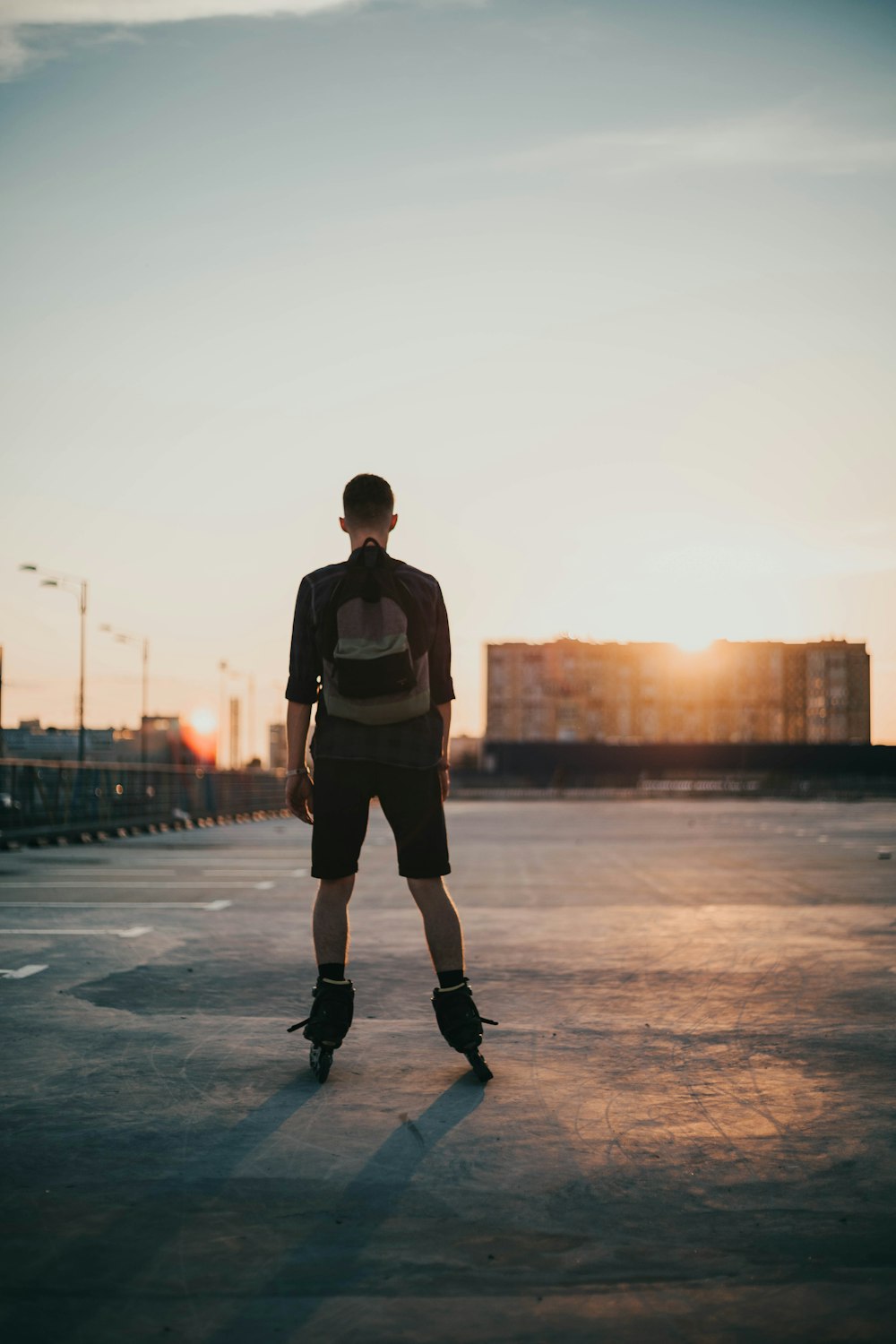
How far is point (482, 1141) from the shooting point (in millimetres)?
3592

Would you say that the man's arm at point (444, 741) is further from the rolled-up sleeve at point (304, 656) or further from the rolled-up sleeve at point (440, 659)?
the rolled-up sleeve at point (304, 656)

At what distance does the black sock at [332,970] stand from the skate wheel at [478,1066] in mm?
486

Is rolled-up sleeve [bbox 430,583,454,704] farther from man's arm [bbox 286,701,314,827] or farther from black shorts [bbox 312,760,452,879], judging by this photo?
man's arm [bbox 286,701,314,827]

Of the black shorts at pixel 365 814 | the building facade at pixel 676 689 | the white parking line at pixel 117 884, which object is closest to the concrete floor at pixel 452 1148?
the black shorts at pixel 365 814

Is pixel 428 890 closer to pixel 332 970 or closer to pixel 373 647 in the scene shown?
pixel 332 970

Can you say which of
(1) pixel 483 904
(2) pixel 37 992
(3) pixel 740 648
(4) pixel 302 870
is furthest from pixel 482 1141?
(3) pixel 740 648

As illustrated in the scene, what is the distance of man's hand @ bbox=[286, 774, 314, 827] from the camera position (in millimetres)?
4719

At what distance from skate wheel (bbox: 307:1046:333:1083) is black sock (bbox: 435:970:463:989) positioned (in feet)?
1.41

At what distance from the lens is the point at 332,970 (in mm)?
4566

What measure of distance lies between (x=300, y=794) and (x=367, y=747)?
0.33 m

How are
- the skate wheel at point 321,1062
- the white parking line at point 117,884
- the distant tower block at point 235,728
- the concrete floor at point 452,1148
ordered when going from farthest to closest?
the distant tower block at point 235,728 → the white parking line at point 117,884 → the skate wheel at point 321,1062 → the concrete floor at point 452,1148

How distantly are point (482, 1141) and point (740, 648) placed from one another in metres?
142

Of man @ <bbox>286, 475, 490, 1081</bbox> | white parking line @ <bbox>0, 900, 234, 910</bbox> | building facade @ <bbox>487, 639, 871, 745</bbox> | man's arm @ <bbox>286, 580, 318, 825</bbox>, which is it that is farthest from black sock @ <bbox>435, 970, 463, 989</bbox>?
building facade @ <bbox>487, 639, 871, 745</bbox>

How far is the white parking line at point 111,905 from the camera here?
10242 millimetres
